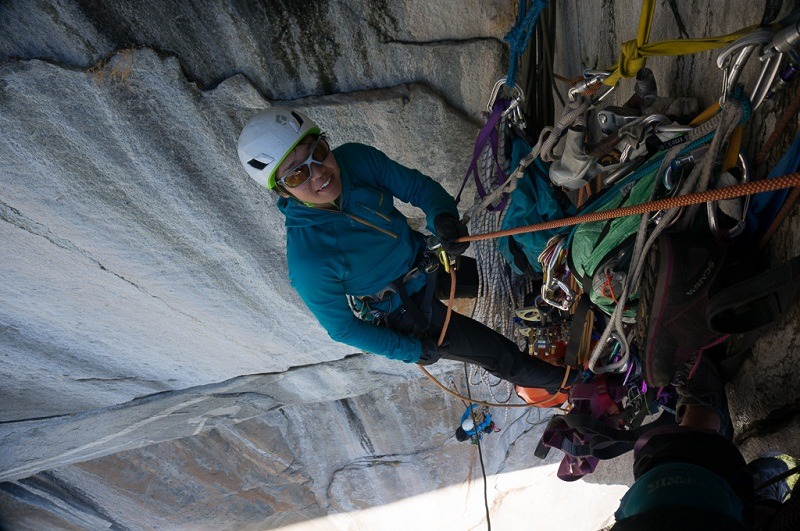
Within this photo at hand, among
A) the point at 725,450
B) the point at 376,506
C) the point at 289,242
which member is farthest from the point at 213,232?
the point at 376,506

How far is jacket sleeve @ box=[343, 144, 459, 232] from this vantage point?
1957 millimetres

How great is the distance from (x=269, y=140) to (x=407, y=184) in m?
0.57

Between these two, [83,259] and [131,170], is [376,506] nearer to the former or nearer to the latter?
[83,259]

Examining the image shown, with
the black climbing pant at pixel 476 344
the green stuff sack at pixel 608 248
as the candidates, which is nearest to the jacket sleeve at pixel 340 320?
→ the black climbing pant at pixel 476 344

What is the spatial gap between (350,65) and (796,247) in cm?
164

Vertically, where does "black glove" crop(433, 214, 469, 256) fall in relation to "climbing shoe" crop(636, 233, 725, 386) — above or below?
above

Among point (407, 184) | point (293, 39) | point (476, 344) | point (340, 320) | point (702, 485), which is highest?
point (293, 39)

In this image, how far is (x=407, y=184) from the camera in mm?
2031

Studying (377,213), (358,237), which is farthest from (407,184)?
(358,237)

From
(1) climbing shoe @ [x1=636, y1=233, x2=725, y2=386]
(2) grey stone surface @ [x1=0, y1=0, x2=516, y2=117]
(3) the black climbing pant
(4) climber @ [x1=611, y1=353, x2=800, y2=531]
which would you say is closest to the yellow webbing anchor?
(1) climbing shoe @ [x1=636, y1=233, x2=725, y2=386]

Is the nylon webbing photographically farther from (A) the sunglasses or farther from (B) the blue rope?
(A) the sunglasses

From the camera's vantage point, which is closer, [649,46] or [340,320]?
[649,46]

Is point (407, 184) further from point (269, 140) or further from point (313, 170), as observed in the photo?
point (269, 140)

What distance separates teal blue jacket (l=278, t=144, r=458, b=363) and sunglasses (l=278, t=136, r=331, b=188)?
99mm
